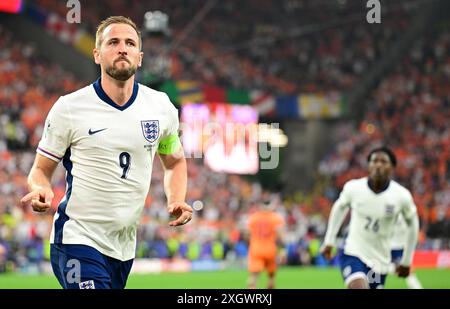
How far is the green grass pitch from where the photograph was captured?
18422mm

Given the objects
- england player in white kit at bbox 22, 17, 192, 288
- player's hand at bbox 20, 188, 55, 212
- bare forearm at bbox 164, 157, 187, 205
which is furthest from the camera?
bare forearm at bbox 164, 157, 187, 205

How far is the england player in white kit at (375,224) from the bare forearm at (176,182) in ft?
13.7

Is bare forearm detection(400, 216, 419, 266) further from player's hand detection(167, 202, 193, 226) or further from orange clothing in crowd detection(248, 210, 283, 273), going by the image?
orange clothing in crowd detection(248, 210, 283, 273)

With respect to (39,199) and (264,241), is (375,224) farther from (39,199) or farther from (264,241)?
(264,241)

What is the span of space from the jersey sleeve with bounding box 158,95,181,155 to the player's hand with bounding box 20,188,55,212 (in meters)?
1.05

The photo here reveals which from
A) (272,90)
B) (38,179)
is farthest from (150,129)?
(272,90)

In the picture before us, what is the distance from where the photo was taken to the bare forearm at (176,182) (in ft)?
19.9

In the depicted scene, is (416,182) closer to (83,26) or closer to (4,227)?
(83,26)

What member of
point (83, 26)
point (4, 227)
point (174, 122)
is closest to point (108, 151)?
point (174, 122)

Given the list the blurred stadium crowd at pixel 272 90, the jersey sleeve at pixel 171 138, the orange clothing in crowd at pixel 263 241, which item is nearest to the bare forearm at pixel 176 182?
the jersey sleeve at pixel 171 138

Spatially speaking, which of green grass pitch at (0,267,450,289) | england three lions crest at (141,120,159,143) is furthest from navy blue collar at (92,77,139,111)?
green grass pitch at (0,267,450,289)

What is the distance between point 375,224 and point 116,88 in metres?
5.02

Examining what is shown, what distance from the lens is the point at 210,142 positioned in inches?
1393
